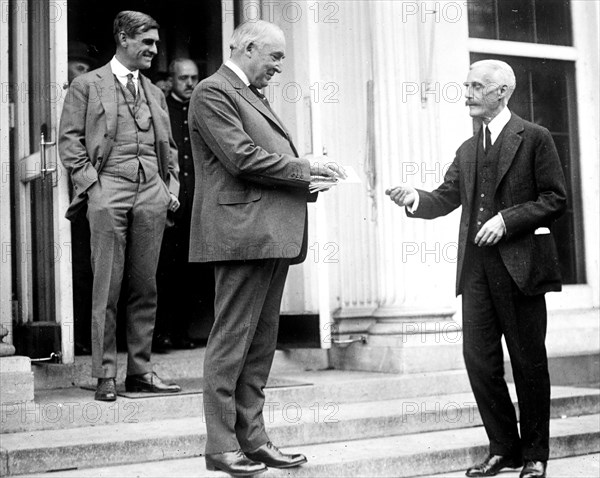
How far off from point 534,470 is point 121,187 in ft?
8.18

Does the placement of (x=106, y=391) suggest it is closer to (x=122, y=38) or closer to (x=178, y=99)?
(x=122, y=38)

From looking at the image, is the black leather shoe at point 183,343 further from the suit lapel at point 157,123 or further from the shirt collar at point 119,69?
the shirt collar at point 119,69

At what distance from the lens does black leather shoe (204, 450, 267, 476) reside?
401 centimetres

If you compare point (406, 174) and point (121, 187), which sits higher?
point (406, 174)

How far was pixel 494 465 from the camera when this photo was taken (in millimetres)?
4617

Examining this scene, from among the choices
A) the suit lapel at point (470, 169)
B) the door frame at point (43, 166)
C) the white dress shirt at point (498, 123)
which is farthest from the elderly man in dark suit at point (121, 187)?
the white dress shirt at point (498, 123)

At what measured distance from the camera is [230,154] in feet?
13.0

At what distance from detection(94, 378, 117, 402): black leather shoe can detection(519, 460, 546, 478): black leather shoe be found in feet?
6.60

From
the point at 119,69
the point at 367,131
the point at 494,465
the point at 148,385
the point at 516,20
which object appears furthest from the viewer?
the point at 516,20

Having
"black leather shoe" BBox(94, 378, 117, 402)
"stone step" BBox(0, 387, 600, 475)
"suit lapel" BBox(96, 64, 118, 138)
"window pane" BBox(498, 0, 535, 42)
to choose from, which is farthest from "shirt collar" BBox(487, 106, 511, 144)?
"window pane" BBox(498, 0, 535, 42)

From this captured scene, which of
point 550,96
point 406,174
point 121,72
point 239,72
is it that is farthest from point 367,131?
point 239,72

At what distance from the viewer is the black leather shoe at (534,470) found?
4.48m

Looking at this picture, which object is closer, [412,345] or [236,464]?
[236,464]

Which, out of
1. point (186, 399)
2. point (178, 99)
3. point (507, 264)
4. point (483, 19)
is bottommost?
point (186, 399)
